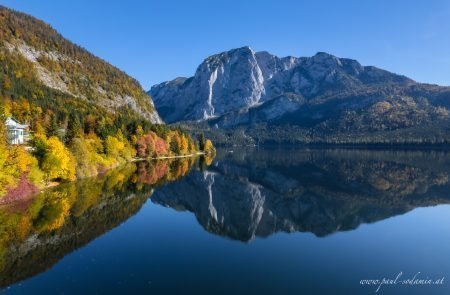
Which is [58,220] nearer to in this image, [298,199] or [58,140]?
[58,140]

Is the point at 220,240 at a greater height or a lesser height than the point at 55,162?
lesser

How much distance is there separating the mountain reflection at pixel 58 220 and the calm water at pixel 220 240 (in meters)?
0.14

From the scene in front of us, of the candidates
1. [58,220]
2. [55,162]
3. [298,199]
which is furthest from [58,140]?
[298,199]

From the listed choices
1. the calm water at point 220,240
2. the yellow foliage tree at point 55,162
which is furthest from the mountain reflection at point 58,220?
the yellow foliage tree at point 55,162

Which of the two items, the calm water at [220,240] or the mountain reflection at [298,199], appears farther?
the mountain reflection at [298,199]

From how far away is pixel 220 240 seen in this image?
4472 cm

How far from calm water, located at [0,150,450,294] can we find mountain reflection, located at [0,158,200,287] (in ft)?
0.44

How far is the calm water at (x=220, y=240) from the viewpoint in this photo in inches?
1179

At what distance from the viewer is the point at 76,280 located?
99.0ft

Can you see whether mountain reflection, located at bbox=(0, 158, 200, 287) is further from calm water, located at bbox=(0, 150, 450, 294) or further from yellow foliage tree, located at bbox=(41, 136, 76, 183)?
yellow foliage tree, located at bbox=(41, 136, 76, 183)

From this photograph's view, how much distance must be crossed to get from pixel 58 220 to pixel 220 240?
22102 millimetres

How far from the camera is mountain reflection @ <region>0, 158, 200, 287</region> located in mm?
34656

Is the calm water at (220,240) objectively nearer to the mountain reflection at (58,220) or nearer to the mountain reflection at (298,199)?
the mountain reflection at (58,220)

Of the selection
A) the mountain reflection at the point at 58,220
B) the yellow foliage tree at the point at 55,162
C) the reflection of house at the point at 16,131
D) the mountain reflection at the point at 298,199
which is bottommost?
the mountain reflection at the point at 298,199
